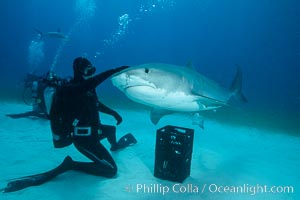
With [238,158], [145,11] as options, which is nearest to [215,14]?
[145,11]

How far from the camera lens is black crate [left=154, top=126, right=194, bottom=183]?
4.01 m

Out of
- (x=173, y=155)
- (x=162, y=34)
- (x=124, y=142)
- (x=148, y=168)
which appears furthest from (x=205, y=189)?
(x=162, y=34)

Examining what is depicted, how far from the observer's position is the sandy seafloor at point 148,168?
12.1 feet

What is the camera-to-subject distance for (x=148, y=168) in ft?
15.5

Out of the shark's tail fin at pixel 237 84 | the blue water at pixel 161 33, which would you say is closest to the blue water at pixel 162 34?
the blue water at pixel 161 33

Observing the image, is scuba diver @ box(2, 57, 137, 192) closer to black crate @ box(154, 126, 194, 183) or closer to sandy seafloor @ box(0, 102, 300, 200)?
sandy seafloor @ box(0, 102, 300, 200)

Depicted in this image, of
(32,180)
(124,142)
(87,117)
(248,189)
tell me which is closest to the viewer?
(32,180)

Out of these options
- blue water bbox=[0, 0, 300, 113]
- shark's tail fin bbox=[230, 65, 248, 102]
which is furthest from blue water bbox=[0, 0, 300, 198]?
shark's tail fin bbox=[230, 65, 248, 102]

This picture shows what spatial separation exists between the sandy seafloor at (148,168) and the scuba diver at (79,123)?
0.49ft

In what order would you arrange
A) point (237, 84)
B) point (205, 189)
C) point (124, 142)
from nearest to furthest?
1. point (205, 189)
2. point (124, 142)
3. point (237, 84)

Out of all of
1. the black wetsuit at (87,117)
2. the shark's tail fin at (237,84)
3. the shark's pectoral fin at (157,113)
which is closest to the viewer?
the black wetsuit at (87,117)

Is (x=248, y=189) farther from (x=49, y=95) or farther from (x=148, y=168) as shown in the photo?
(x=49, y=95)

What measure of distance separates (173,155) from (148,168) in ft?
2.81

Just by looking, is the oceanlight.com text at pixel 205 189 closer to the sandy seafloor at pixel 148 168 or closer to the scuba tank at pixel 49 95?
the sandy seafloor at pixel 148 168
